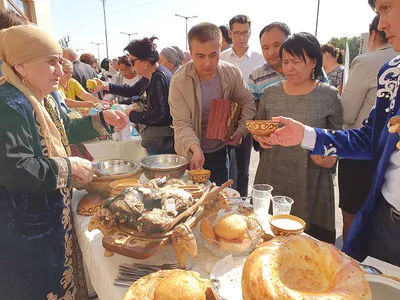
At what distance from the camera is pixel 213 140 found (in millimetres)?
2564

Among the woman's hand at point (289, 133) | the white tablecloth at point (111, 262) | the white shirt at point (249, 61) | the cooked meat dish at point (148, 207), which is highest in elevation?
the white shirt at point (249, 61)

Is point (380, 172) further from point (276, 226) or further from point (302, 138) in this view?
point (276, 226)

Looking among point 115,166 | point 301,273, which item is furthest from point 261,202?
point 115,166

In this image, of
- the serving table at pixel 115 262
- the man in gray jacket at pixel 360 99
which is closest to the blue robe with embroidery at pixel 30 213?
the serving table at pixel 115 262

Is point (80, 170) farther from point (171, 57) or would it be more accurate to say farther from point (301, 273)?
point (171, 57)

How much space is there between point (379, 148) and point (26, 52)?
1736mm

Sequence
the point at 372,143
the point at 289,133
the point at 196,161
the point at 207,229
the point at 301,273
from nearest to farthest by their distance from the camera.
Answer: the point at 301,273, the point at 207,229, the point at 372,143, the point at 289,133, the point at 196,161

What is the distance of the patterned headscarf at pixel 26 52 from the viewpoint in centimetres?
135

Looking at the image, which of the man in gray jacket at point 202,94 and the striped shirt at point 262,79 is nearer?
the man in gray jacket at point 202,94

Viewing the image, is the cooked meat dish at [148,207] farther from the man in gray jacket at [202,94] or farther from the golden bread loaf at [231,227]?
the man in gray jacket at [202,94]

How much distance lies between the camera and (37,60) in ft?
4.59

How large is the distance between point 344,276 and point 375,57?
2.05 m

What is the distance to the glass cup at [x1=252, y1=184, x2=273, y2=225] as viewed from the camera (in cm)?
150

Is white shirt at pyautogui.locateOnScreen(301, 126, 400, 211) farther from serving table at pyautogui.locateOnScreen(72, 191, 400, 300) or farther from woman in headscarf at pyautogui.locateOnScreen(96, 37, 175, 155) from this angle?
woman in headscarf at pyautogui.locateOnScreen(96, 37, 175, 155)
